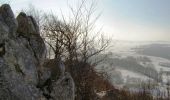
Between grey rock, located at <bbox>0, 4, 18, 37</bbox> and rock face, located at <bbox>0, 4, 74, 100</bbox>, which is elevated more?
grey rock, located at <bbox>0, 4, 18, 37</bbox>

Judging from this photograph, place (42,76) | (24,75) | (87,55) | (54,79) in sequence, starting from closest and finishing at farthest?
(24,75)
(42,76)
(54,79)
(87,55)

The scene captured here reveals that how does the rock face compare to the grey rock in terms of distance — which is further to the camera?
the grey rock

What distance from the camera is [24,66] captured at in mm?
13320

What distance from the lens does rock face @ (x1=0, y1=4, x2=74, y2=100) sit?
1188 cm

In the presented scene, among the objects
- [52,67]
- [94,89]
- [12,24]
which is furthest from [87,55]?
[12,24]

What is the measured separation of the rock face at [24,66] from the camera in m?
11.9

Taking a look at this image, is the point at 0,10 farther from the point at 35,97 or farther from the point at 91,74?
the point at 91,74

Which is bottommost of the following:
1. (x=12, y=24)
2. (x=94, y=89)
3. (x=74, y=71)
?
(x=94, y=89)

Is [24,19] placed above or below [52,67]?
above

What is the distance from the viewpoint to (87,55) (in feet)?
85.7

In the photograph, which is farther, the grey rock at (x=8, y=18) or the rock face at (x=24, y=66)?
the grey rock at (x=8, y=18)

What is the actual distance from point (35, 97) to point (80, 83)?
37.3 ft

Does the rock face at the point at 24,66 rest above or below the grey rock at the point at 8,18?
below

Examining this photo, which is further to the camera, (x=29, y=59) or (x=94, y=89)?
(x=94, y=89)
